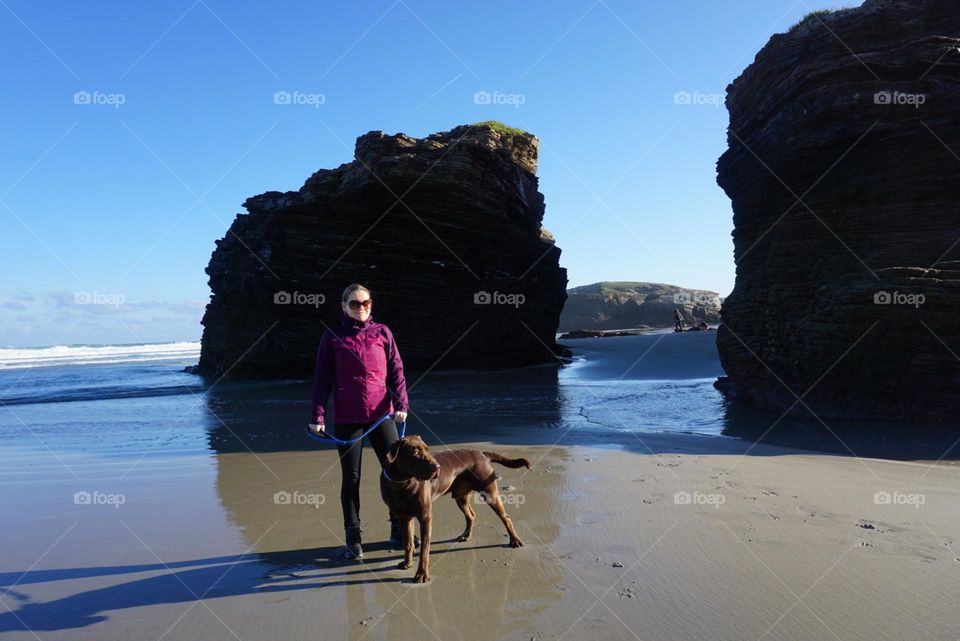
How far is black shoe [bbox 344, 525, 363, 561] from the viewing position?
454 centimetres

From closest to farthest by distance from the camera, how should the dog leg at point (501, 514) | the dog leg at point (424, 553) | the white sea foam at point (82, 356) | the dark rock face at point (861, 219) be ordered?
1. the dog leg at point (424, 553)
2. the dog leg at point (501, 514)
3. the dark rock face at point (861, 219)
4. the white sea foam at point (82, 356)

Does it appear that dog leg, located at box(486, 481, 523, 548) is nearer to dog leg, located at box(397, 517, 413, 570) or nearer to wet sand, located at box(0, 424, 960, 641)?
wet sand, located at box(0, 424, 960, 641)

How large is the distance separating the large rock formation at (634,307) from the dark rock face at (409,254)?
132 ft

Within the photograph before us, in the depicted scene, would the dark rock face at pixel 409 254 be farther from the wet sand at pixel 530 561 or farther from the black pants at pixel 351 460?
the black pants at pixel 351 460

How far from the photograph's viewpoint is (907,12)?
37.2 feet

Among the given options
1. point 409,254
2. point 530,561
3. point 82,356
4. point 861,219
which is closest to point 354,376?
point 530,561

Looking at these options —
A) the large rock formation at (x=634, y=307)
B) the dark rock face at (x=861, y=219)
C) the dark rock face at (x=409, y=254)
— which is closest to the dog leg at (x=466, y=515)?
the dark rock face at (x=861, y=219)

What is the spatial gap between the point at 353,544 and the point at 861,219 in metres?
11.5

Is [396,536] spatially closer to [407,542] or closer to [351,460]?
[407,542]

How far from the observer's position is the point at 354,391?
15.7 feet

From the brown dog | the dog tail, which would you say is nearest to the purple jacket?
the brown dog

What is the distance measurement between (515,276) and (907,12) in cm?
1610

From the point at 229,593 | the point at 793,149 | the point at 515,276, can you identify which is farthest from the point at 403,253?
the point at 229,593

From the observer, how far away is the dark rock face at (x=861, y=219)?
33.1ft
